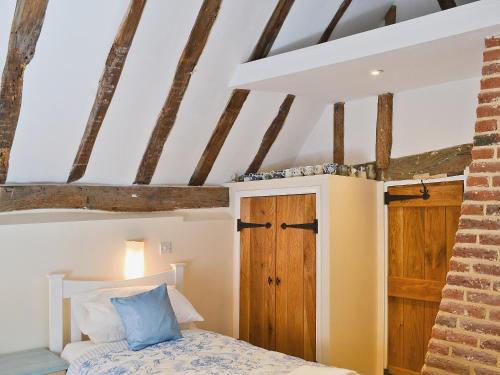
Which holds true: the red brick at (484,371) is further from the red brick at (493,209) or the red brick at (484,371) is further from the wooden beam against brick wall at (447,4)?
the wooden beam against brick wall at (447,4)

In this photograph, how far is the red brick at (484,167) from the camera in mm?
2900

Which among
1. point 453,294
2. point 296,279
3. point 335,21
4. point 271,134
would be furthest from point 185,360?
point 335,21

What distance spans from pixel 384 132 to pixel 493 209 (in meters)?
1.56

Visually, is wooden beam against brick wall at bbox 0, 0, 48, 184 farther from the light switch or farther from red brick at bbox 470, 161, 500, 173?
red brick at bbox 470, 161, 500, 173

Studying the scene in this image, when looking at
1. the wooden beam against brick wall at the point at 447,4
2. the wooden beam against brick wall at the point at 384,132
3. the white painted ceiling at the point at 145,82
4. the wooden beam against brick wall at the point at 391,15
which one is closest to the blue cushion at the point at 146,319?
the white painted ceiling at the point at 145,82

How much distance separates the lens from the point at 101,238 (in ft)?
12.9

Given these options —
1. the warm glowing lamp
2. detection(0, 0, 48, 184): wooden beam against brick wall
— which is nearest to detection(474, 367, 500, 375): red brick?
the warm glowing lamp

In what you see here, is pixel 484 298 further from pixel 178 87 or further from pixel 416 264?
pixel 178 87

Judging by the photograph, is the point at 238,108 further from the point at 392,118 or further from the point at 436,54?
the point at 436,54

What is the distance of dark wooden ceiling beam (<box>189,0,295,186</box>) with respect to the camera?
12.3ft

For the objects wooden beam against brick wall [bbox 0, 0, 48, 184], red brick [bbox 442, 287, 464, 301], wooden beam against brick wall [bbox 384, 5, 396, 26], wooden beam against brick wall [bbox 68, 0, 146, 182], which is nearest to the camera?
→ wooden beam against brick wall [bbox 0, 0, 48, 184]

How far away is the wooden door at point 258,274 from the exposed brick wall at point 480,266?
5.41 feet

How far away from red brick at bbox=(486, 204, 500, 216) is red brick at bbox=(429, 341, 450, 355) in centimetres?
82

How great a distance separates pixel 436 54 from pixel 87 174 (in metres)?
2.60
